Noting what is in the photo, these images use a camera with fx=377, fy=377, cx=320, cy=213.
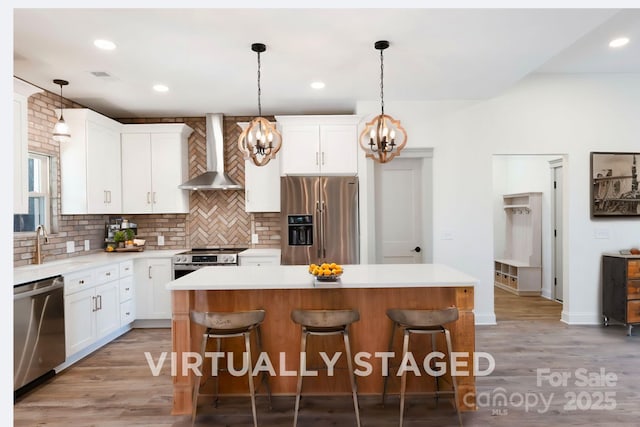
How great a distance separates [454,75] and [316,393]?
318 centimetres

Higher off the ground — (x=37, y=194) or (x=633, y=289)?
(x=37, y=194)

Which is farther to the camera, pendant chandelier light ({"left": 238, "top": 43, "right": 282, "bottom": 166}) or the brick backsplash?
the brick backsplash

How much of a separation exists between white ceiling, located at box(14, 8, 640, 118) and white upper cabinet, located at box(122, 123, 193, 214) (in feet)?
1.44

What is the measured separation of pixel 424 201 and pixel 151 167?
3.62 meters

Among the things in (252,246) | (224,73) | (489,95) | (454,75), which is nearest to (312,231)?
(252,246)

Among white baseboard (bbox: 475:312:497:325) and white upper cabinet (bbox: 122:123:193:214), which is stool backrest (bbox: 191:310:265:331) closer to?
white upper cabinet (bbox: 122:123:193:214)

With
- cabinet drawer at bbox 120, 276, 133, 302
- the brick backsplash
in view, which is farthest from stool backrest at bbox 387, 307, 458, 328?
cabinet drawer at bbox 120, 276, 133, 302

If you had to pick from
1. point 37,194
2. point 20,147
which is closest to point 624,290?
point 20,147

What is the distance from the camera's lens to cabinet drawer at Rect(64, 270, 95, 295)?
11.1 ft

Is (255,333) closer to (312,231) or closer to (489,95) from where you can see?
(312,231)

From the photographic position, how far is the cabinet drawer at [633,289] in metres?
4.26

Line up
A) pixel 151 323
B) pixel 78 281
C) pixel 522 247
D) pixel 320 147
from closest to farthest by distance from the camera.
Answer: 1. pixel 78 281
2. pixel 320 147
3. pixel 151 323
4. pixel 522 247

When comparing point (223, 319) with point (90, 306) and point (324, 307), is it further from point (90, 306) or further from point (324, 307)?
point (90, 306)

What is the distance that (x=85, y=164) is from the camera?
14.1 feet
